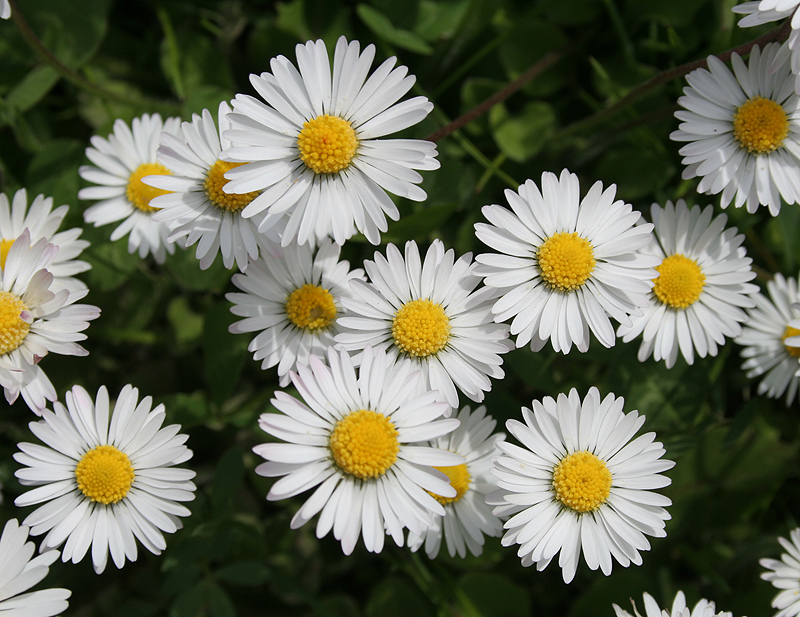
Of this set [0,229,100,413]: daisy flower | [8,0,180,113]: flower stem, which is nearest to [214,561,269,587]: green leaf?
[0,229,100,413]: daisy flower

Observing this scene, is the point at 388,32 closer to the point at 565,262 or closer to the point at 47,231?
the point at 565,262

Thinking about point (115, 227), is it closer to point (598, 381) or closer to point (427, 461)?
point (427, 461)

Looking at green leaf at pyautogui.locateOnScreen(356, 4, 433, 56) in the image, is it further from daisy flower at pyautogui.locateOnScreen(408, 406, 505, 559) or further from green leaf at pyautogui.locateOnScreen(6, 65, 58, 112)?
daisy flower at pyautogui.locateOnScreen(408, 406, 505, 559)

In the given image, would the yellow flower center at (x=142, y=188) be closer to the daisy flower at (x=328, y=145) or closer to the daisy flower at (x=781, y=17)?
the daisy flower at (x=328, y=145)

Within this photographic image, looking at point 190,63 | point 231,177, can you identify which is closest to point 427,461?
point 231,177

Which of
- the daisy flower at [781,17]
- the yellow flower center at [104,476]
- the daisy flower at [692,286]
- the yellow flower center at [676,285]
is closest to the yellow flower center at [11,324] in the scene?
the yellow flower center at [104,476]
